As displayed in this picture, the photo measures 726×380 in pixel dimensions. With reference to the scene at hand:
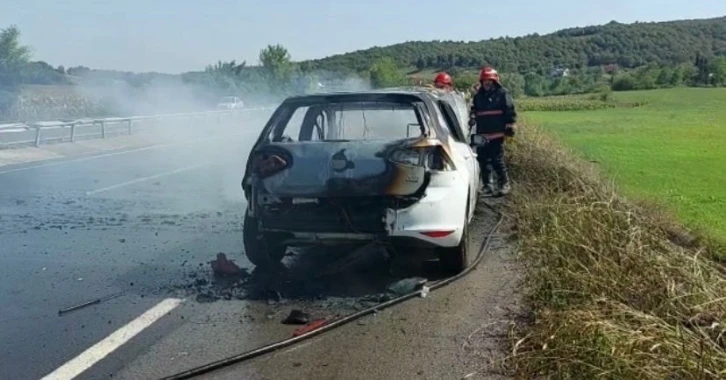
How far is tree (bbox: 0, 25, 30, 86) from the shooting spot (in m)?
47.7

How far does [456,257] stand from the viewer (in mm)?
6316

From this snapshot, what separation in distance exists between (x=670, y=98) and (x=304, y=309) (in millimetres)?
62197

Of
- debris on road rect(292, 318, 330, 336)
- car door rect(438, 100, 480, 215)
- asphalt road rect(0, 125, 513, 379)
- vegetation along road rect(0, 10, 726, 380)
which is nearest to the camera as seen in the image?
vegetation along road rect(0, 10, 726, 380)

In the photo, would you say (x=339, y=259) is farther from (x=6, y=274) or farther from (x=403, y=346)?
(x=6, y=274)

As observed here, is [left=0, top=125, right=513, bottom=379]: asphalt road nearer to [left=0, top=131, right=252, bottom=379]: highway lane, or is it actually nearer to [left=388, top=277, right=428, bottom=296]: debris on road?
[left=0, top=131, right=252, bottom=379]: highway lane

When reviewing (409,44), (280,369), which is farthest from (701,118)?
(409,44)

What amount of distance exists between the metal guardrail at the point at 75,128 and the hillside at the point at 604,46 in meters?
49.8

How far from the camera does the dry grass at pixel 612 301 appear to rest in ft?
11.5

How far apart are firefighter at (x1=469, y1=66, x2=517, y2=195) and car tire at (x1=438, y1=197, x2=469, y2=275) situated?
4.27 metres

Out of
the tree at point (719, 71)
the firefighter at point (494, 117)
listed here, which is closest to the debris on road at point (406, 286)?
the firefighter at point (494, 117)

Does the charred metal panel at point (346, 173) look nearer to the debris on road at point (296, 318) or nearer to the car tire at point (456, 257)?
the car tire at point (456, 257)

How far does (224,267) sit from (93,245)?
7.26ft

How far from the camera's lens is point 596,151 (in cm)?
2011

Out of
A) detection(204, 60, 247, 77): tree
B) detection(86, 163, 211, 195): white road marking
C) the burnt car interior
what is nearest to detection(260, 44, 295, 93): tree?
detection(204, 60, 247, 77): tree
